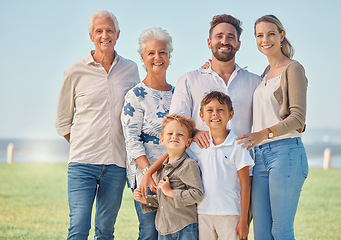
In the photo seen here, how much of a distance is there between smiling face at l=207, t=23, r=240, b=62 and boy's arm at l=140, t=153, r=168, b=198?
859 mm

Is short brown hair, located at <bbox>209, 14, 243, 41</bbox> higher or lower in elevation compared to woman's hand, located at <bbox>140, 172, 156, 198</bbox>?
higher

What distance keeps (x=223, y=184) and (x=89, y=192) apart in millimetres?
1285

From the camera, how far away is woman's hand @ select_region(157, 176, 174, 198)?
2.95 meters

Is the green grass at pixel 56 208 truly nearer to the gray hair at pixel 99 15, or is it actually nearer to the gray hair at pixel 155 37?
the gray hair at pixel 99 15

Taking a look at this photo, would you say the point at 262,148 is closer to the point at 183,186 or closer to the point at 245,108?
the point at 245,108

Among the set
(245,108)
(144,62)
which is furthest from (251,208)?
(144,62)

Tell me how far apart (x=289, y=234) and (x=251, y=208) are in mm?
317

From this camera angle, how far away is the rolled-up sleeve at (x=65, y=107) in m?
3.80

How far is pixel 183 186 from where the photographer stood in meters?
2.98

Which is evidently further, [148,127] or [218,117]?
[148,127]

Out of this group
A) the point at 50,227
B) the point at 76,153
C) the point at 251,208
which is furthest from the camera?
the point at 50,227

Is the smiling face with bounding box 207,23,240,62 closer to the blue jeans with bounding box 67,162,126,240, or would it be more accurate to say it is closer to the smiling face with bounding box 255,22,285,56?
the smiling face with bounding box 255,22,285,56

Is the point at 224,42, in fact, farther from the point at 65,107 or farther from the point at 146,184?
the point at 65,107

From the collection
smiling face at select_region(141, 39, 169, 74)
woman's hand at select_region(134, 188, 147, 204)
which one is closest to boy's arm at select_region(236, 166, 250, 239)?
woman's hand at select_region(134, 188, 147, 204)
